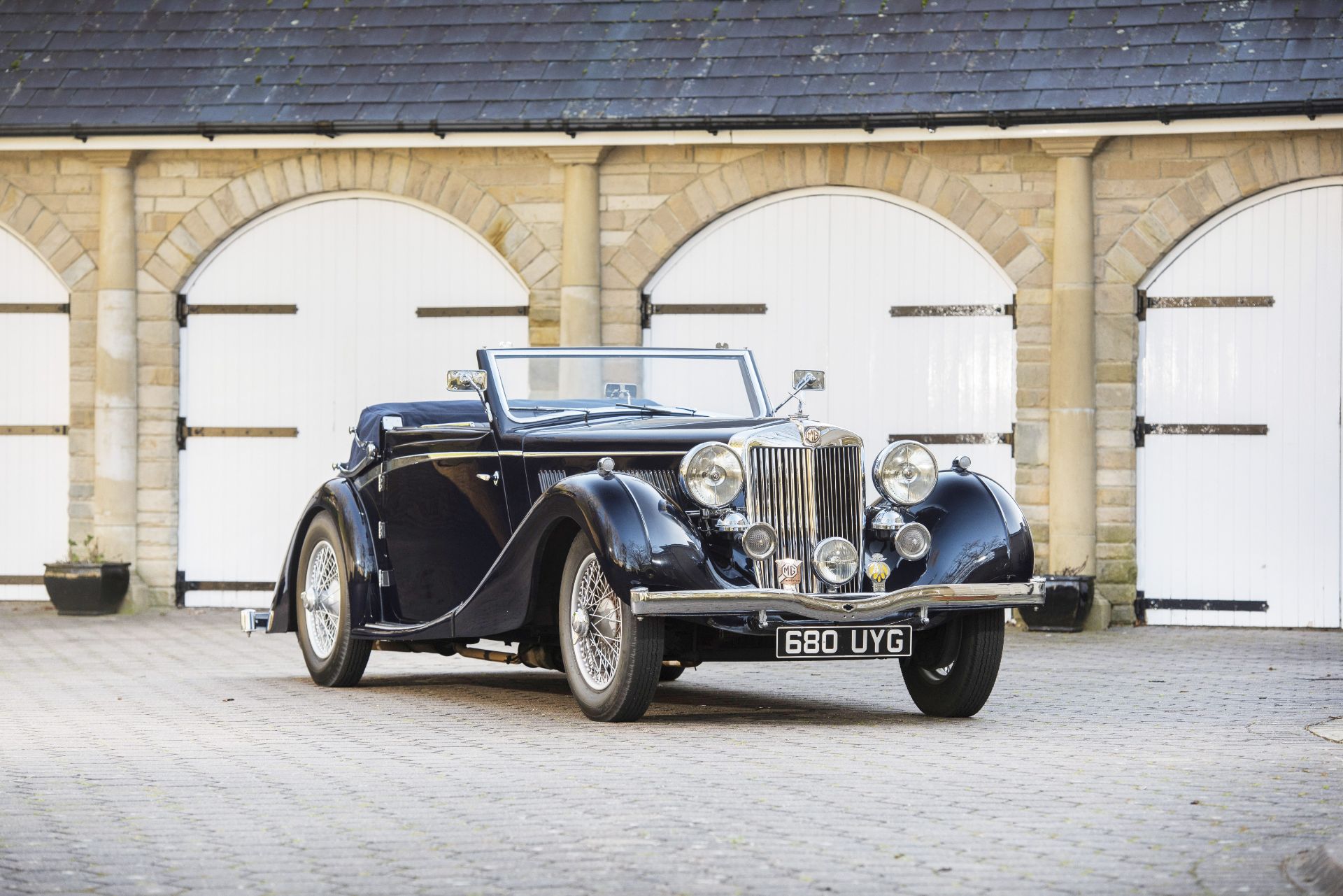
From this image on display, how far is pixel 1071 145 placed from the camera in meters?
13.3

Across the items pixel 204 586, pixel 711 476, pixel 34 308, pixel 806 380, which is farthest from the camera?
pixel 34 308

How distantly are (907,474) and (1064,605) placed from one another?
5.42 metres

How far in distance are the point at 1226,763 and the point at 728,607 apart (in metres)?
1.81

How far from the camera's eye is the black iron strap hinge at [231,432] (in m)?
14.7

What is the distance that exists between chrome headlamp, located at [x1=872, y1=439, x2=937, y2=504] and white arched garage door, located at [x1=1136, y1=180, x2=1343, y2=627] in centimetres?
596

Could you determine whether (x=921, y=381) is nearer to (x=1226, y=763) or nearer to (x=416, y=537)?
(x=416, y=537)

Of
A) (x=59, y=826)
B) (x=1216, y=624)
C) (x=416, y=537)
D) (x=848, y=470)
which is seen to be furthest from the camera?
(x=1216, y=624)

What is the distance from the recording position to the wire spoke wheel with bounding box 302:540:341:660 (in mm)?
9500

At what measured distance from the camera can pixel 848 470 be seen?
774 cm

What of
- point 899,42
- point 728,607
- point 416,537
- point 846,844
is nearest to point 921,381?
point 899,42

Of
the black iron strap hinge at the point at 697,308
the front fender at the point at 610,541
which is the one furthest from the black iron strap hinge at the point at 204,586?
the front fender at the point at 610,541

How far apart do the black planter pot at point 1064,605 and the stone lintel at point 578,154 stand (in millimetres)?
4324

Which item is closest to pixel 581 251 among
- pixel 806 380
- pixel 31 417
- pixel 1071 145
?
pixel 1071 145

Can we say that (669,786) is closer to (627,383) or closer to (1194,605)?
(627,383)
